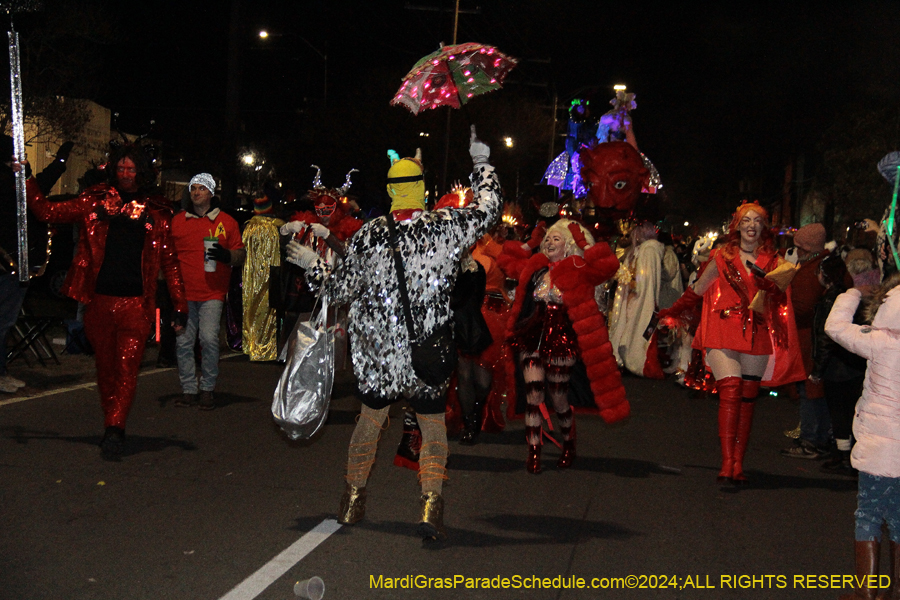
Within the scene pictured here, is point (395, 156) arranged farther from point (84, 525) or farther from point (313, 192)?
point (313, 192)

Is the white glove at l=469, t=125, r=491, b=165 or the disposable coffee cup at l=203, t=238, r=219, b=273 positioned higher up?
the white glove at l=469, t=125, r=491, b=165

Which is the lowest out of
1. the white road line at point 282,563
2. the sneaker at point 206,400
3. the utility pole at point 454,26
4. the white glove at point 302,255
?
the sneaker at point 206,400

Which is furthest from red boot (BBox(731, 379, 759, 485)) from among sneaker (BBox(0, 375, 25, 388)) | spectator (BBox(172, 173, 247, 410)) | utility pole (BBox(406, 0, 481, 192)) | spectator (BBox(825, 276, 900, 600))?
utility pole (BBox(406, 0, 481, 192))

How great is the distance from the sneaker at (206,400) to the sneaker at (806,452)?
16.8 ft

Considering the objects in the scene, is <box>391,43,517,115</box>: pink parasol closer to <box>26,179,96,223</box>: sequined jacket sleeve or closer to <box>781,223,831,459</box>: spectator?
<box>26,179,96,223</box>: sequined jacket sleeve

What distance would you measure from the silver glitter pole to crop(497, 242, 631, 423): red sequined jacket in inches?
158

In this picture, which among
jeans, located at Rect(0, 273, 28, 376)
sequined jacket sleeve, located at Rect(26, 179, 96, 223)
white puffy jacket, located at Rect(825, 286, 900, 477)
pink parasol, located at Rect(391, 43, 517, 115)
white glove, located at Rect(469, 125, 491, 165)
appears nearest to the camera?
white puffy jacket, located at Rect(825, 286, 900, 477)

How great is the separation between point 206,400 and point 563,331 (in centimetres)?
360

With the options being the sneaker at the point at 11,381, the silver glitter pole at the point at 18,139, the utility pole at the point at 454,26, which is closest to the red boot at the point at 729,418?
the silver glitter pole at the point at 18,139

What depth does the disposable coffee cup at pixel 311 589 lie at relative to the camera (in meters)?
3.98

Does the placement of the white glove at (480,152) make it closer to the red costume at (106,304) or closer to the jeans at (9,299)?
the red costume at (106,304)

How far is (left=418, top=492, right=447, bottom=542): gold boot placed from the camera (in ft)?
15.7

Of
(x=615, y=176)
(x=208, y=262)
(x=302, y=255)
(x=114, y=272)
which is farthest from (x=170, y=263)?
(x=615, y=176)

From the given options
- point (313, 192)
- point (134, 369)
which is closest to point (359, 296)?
point (134, 369)
